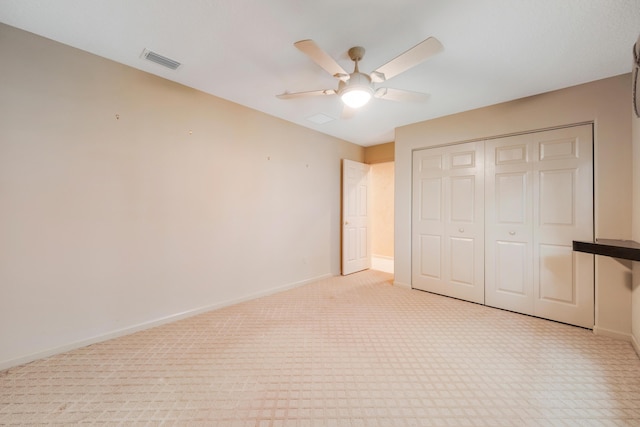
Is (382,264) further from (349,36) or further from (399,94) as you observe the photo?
(349,36)

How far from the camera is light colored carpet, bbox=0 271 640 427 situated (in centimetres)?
151

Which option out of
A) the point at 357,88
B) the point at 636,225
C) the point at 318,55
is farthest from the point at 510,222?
the point at 318,55

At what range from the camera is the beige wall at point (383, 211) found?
588cm

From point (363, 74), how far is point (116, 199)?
8.23ft

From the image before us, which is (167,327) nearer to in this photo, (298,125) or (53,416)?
(53,416)

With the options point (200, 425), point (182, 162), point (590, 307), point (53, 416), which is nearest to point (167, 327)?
point (53, 416)

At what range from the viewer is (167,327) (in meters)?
2.61

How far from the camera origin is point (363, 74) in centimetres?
201

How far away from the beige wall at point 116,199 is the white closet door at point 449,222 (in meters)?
2.21

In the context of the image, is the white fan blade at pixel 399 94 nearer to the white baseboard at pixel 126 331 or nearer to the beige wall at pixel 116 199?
the beige wall at pixel 116 199

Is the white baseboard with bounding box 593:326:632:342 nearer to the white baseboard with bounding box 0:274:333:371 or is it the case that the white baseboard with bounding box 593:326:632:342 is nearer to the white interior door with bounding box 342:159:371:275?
the white interior door with bounding box 342:159:371:275

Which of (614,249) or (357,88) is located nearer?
(357,88)

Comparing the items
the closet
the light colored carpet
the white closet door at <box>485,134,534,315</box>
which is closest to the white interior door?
the closet

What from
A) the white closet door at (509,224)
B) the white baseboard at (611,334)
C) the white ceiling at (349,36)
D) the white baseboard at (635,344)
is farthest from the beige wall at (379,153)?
the white baseboard at (635,344)
